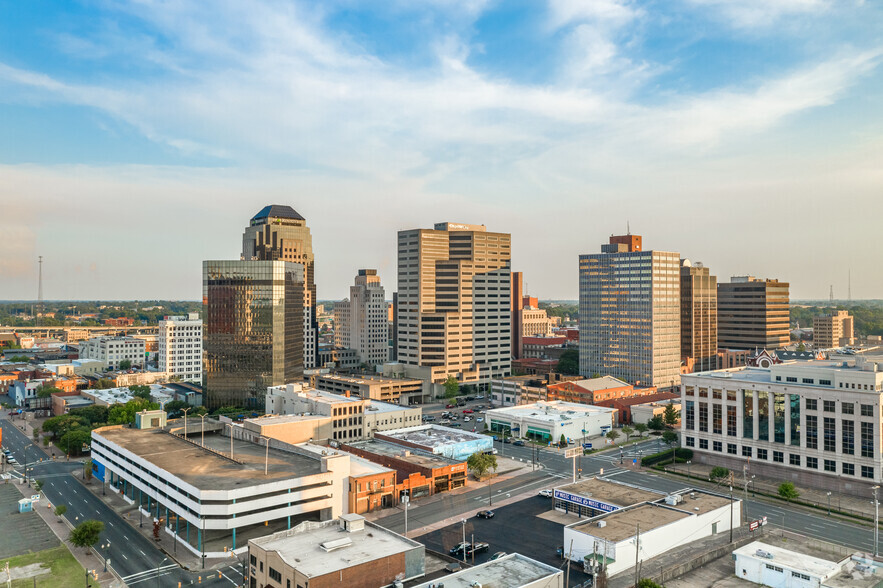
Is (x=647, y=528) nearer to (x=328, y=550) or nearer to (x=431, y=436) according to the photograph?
(x=328, y=550)

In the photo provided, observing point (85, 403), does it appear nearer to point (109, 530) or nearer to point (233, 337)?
point (233, 337)

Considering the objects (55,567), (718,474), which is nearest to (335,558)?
(55,567)

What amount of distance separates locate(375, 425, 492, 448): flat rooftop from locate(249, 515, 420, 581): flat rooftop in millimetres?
51934

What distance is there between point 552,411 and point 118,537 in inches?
3953

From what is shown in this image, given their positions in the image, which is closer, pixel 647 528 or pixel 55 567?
pixel 55 567

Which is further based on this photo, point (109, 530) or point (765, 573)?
point (109, 530)

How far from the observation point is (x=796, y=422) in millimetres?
107188

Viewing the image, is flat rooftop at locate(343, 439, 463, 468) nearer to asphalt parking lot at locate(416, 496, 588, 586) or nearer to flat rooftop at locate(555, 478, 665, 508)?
asphalt parking lot at locate(416, 496, 588, 586)

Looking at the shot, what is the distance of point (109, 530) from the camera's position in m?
87.8

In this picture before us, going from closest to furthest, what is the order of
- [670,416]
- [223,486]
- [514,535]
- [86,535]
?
1. [86,535]
2. [223,486]
3. [514,535]
4. [670,416]

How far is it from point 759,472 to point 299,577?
8580cm

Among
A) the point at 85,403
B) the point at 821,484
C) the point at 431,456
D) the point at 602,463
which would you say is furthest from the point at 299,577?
the point at 85,403

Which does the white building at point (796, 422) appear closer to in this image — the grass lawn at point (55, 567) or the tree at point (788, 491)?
the tree at point (788, 491)

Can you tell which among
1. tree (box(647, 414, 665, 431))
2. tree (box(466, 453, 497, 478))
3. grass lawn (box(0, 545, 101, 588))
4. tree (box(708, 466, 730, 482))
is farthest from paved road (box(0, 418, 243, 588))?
tree (box(647, 414, 665, 431))
